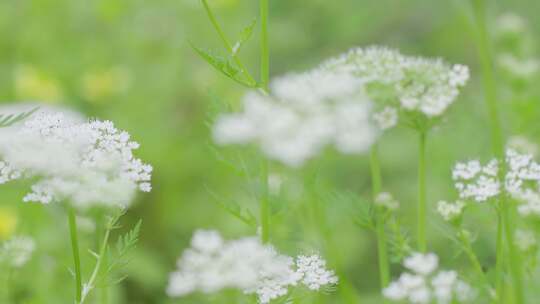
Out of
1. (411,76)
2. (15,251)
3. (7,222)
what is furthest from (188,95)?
(411,76)

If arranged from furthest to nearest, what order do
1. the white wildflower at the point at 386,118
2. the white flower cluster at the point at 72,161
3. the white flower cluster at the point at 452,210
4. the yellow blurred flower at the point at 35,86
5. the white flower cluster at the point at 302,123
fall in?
the yellow blurred flower at the point at 35,86 → the white flower cluster at the point at 452,210 → the white wildflower at the point at 386,118 → the white flower cluster at the point at 72,161 → the white flower cluster at the point at 302,123

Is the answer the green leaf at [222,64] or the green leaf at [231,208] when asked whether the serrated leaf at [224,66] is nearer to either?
the green leaf at [222,64]

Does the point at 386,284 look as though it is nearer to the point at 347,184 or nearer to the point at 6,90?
the point at 347,184

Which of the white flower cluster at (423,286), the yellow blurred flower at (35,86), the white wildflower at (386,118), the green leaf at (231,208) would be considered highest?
the yellow blurred flower at (35,86)

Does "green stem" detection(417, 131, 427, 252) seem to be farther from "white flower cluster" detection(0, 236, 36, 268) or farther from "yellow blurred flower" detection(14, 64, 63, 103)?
"yellow blurred flower" detection(14, 64, 63, 103)

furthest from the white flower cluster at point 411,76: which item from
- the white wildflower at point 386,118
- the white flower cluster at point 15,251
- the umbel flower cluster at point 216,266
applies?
the white flower cluster at point 15,251

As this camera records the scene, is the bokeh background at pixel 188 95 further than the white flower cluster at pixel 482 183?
Yes

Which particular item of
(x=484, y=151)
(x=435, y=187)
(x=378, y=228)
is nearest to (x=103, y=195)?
(x=378, y=228)
